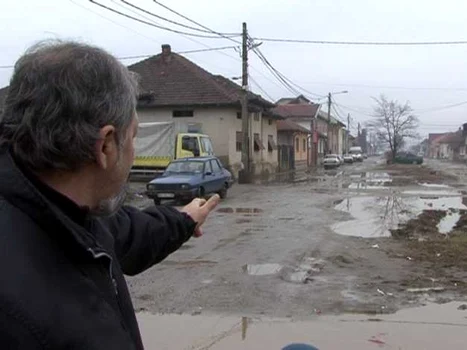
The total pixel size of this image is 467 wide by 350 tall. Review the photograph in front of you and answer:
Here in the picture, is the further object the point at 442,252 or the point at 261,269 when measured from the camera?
the point at 442,252

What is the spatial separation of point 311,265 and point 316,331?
11.0 ft

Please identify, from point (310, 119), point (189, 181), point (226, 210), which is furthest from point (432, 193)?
point (310, 119)

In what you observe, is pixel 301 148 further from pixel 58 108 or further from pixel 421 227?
pixel 58 108

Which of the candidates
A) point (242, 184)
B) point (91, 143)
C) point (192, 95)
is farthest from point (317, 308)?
point (192, 95)

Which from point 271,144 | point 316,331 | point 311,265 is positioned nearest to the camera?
point 316,331

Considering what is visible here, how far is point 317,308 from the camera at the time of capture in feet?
21.1

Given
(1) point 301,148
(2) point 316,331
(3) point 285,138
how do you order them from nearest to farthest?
(2) point 316,331 → (3) point 285,138 → (1) point 301,148

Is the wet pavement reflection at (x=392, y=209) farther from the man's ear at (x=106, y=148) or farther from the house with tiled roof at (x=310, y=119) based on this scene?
the house with tiled roof at (x=310, y=119)

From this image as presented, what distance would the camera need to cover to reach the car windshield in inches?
782

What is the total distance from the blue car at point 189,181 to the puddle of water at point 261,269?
9.77 meters

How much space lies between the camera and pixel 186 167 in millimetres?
20125

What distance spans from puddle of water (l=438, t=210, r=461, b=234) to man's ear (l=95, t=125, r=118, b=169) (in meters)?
12.3

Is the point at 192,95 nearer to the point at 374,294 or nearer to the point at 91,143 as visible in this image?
the point at 374,294

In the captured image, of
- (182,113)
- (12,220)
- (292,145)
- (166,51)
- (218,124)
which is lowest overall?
(12,220)
